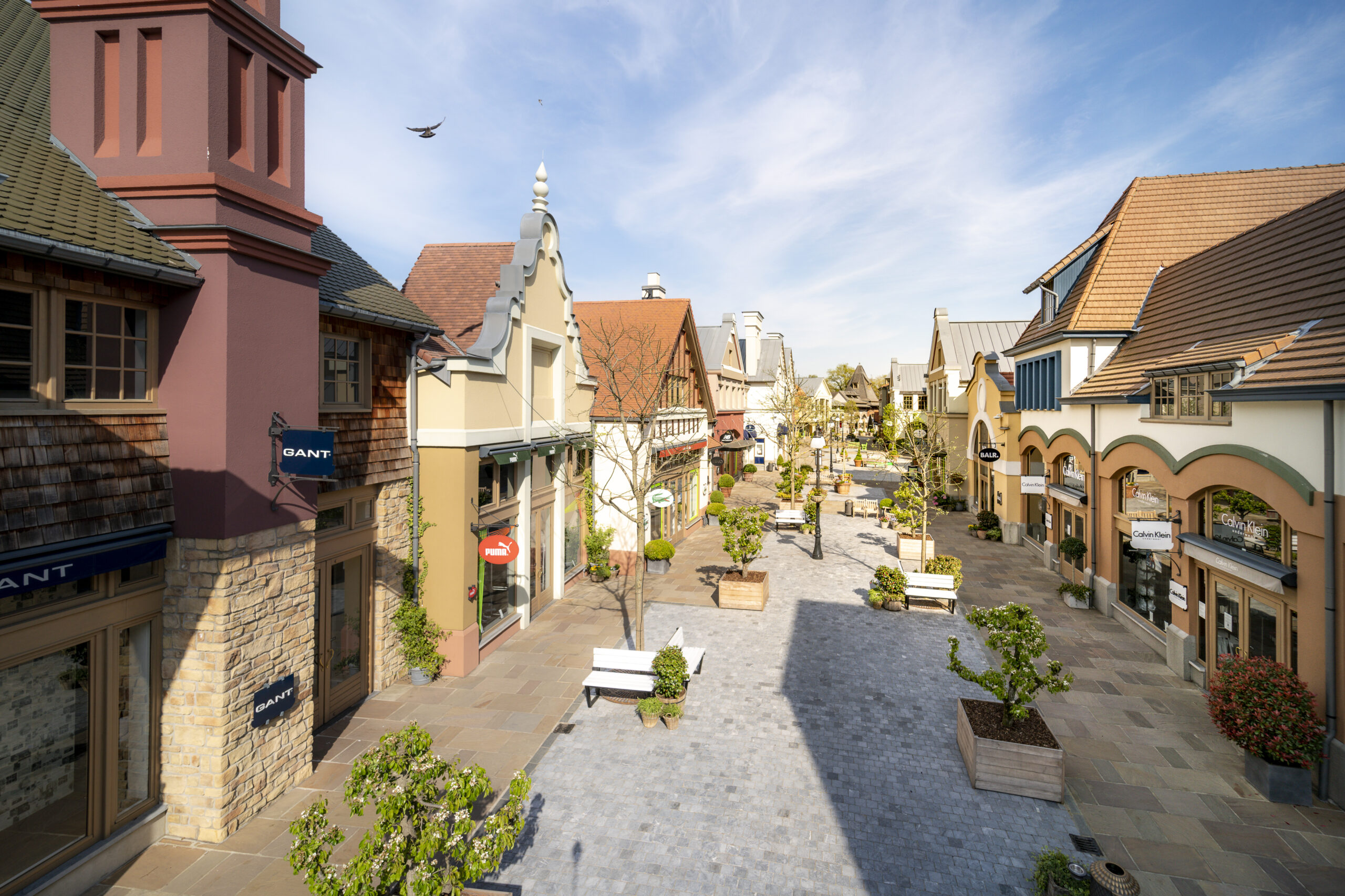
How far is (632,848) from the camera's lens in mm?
7156

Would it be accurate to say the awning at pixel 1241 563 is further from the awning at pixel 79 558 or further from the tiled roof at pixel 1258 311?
the awning at pixel 79 558

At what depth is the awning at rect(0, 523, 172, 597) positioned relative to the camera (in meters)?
5.39

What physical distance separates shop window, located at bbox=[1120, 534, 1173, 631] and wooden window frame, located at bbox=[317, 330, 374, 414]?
1551 cm

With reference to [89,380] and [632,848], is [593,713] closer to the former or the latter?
[632,848]

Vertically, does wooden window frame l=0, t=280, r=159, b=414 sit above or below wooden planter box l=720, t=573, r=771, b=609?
above

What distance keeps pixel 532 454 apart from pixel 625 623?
4402 millimetres

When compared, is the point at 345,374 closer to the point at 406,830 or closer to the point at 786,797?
the point at 406,830

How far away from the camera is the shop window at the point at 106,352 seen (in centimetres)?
616

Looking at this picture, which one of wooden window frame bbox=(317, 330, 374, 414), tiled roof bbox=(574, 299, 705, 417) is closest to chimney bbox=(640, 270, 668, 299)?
tiled roof bbox=(574, 299, 705, 417)

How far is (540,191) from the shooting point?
1427 centimetres

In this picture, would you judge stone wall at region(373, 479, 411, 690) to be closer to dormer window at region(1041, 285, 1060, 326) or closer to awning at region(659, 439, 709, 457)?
awning at region(659, 439, 709, 457)

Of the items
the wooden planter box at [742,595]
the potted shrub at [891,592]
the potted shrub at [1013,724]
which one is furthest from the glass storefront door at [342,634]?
the potted shrub at [891,592]

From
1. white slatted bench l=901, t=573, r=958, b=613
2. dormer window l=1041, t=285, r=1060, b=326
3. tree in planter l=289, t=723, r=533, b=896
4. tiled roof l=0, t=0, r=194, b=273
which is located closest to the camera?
tree in planter l=289, t=723, r=533, b=896

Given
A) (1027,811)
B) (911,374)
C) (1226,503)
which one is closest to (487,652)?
(1027,811)
